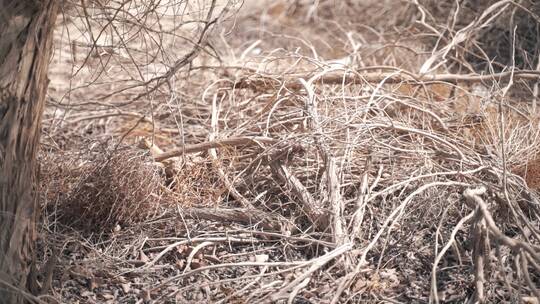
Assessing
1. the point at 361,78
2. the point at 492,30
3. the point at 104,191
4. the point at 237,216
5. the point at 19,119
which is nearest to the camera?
the point at 19,119

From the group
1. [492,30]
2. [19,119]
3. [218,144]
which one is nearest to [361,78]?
[218,144]

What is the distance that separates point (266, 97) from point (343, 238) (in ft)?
4.49

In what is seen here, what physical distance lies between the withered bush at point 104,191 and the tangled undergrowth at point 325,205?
0.03ft

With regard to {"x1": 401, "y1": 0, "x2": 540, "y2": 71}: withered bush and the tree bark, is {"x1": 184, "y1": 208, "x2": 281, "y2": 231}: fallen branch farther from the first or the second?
{"x1": 401, "y1": 0, "x2": 540, "y2": 71}: withered bush

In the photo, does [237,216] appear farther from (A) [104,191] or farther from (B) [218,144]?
(A) [104,191]

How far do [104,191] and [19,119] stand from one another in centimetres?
80

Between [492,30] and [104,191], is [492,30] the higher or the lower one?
the higher one

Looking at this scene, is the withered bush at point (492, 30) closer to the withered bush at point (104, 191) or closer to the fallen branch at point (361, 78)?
the fallen branch at point (361, 78)

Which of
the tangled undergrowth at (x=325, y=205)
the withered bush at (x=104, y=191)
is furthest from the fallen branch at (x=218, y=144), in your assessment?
the withered bush at (x=104, y=191)

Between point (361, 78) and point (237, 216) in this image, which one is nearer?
point (237, 216)

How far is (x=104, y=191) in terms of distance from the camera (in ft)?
11.3

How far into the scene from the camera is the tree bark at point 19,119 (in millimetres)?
2639

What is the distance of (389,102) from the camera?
3990mm

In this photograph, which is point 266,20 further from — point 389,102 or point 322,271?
point 322,271
